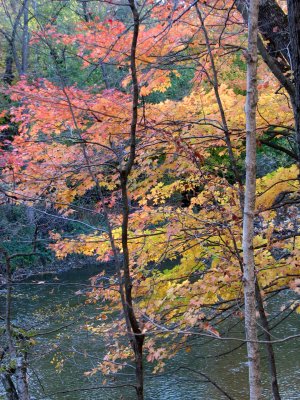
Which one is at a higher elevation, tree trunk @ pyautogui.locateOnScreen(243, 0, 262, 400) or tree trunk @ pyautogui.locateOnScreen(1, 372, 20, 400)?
tree trunk @ pyautogui.locateOnScreen(243, 0, 262, 400)

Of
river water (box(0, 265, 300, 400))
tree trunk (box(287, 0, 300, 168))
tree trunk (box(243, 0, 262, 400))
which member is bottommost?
river water (box(0, 265, 300, 400))

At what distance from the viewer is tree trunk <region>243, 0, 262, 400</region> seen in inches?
98.6

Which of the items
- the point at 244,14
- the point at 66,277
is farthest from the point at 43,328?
the point at 244,14

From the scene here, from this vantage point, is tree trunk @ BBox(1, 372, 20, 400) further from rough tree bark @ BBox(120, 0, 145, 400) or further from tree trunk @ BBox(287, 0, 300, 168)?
tree trunk @ BBox(287, 0, 300, 168)

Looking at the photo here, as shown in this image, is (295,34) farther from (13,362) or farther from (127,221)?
(13,362)

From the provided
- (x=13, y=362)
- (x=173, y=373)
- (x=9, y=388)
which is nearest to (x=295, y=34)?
(x=13, y=362)

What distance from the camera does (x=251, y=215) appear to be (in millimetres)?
2570

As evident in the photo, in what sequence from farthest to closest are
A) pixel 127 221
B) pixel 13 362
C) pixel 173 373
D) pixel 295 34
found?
1. pixel 173 373
2. pixel 13 362
3. pixel 295 34
4. pixel 127 221

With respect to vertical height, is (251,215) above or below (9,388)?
above

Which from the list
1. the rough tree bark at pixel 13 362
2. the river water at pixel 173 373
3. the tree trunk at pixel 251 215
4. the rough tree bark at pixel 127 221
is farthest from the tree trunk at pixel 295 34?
the river water at pixel 173 373

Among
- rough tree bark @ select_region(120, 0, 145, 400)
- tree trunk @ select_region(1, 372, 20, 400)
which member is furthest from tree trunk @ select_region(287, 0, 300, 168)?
tree trunk @ select_region(1, 372, 20, 400)

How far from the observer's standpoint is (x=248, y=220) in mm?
2566

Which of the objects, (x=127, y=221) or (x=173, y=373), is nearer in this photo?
(x=127, y=221)

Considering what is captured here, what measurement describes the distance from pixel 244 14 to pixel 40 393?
6.59 metres
